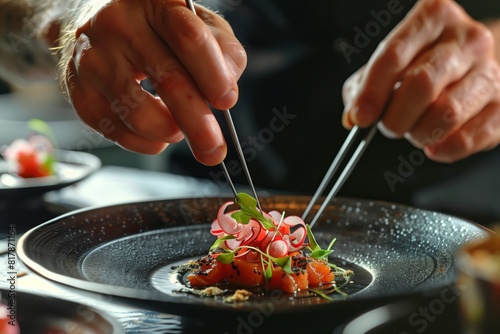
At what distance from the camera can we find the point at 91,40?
1.30 metres

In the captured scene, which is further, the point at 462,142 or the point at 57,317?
the point at 462,142

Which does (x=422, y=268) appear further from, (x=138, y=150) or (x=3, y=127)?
(x=3, y=127)

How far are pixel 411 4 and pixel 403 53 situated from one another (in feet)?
3.82

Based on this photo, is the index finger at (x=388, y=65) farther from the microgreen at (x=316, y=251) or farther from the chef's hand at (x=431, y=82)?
the microgreen at (x=316, y=251)

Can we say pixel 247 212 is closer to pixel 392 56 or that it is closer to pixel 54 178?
pixel 392 56

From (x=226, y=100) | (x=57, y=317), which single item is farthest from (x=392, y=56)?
(x=57, y=317)

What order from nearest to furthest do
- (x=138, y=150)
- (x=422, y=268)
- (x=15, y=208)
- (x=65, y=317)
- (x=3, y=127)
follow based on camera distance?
(x=65, y=317) → (x=422, y=268) → (x=138, y=150) → (x=15, y=208) → (x=3, y=127)

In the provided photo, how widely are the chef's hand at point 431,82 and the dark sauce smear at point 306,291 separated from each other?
0.28 meters

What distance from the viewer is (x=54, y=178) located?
2174mm

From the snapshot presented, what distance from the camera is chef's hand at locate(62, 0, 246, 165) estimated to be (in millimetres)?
1174

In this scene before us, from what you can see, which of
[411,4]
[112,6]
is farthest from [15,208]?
[411,4]

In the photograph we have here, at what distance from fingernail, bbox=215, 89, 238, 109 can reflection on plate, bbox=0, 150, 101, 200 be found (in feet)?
2.87

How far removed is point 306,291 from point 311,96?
1.42 m

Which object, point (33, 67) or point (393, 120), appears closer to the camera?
point (393, 120)
